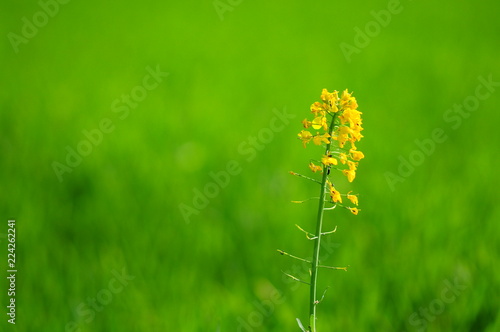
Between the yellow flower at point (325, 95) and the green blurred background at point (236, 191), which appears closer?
the yellow flower at point (325, 95)

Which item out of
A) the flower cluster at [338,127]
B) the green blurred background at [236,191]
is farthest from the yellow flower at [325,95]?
the green blurred background at [236,191]

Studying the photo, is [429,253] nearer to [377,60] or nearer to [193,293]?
[193,293]

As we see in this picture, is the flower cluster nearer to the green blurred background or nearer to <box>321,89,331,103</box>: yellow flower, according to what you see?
<box>321,89,331,103</box>: yellow flower

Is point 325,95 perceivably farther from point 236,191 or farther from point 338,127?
point 236,191

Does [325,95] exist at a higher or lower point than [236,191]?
higher

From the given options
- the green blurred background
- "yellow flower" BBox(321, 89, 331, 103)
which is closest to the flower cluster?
"yellow flower" BBox(321, 89, 331, 103)

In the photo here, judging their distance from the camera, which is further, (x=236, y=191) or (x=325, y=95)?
(x=236, y=191)

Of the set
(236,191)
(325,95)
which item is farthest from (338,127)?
(236,191)

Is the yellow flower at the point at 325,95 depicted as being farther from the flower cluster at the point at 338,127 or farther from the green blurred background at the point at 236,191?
the green blurred background at the point at 236,191
